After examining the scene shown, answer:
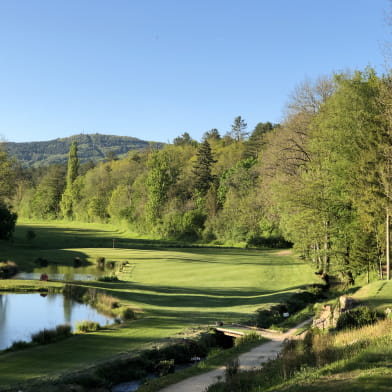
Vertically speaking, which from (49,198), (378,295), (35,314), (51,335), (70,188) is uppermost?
(70,188)

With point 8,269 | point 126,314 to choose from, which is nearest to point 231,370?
point 126,314

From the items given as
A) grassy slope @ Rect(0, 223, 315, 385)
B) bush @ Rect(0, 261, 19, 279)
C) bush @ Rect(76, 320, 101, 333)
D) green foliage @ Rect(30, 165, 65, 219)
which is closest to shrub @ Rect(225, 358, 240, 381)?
grassy slope @ Rect(0, 223, 315, 385)

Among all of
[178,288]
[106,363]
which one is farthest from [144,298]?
[106,363]

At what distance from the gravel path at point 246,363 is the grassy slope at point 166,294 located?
399cm

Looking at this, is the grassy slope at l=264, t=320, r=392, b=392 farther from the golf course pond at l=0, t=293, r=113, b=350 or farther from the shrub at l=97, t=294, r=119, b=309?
the shrub at l=97, t=294, r=119, b=309

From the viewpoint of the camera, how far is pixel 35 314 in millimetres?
26000

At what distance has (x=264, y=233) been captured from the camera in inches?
2911

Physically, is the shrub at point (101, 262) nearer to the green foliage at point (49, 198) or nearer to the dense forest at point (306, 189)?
the dense forest at point (306, 189)

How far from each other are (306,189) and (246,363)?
82.4ft

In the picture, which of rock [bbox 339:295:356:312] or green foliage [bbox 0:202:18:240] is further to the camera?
green foliage [bbox 0:202:18:240]

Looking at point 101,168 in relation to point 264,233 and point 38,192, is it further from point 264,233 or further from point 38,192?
point 264,233

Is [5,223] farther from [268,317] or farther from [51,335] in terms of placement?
[268,317]

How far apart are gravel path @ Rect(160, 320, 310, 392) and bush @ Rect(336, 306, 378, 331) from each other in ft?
7.95

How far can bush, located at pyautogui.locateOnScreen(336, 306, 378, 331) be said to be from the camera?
1727cm
